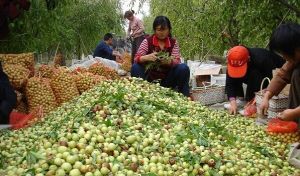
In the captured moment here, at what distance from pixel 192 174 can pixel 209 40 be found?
21.8 ft

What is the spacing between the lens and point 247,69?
5258 mm

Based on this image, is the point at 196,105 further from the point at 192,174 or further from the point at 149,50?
the point at 192,174

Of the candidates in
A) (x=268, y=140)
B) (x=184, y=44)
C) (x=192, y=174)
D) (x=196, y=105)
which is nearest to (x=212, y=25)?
(x=184, y=44)

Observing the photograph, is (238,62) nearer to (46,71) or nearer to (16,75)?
(46,71)

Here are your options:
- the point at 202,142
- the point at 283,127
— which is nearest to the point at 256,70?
the point at 283,127

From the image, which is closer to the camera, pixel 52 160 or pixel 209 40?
pixel 52 160

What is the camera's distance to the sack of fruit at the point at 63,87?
17.2ft

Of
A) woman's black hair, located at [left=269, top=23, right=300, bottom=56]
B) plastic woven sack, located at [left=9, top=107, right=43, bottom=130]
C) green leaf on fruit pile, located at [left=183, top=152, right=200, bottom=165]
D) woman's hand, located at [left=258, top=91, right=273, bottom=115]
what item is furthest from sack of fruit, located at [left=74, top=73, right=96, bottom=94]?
green leaf on fruit pile, located at [left=183, top=152, right=200, bottom=165]

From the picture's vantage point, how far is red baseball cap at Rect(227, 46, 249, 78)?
16.3ft

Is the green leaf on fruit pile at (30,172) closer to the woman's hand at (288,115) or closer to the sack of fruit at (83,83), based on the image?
the woman's hand at (288,115)

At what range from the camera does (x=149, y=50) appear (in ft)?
19.1

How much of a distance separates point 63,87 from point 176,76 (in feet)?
4.88

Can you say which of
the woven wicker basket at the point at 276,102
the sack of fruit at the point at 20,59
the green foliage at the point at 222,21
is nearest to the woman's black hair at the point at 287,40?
the woven wicker basket at the point at 276,102

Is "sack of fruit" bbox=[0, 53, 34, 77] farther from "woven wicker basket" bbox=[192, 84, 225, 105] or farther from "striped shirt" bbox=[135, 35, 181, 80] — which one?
"woven wicker basket" bbox=[192, 84, 225, 105]
